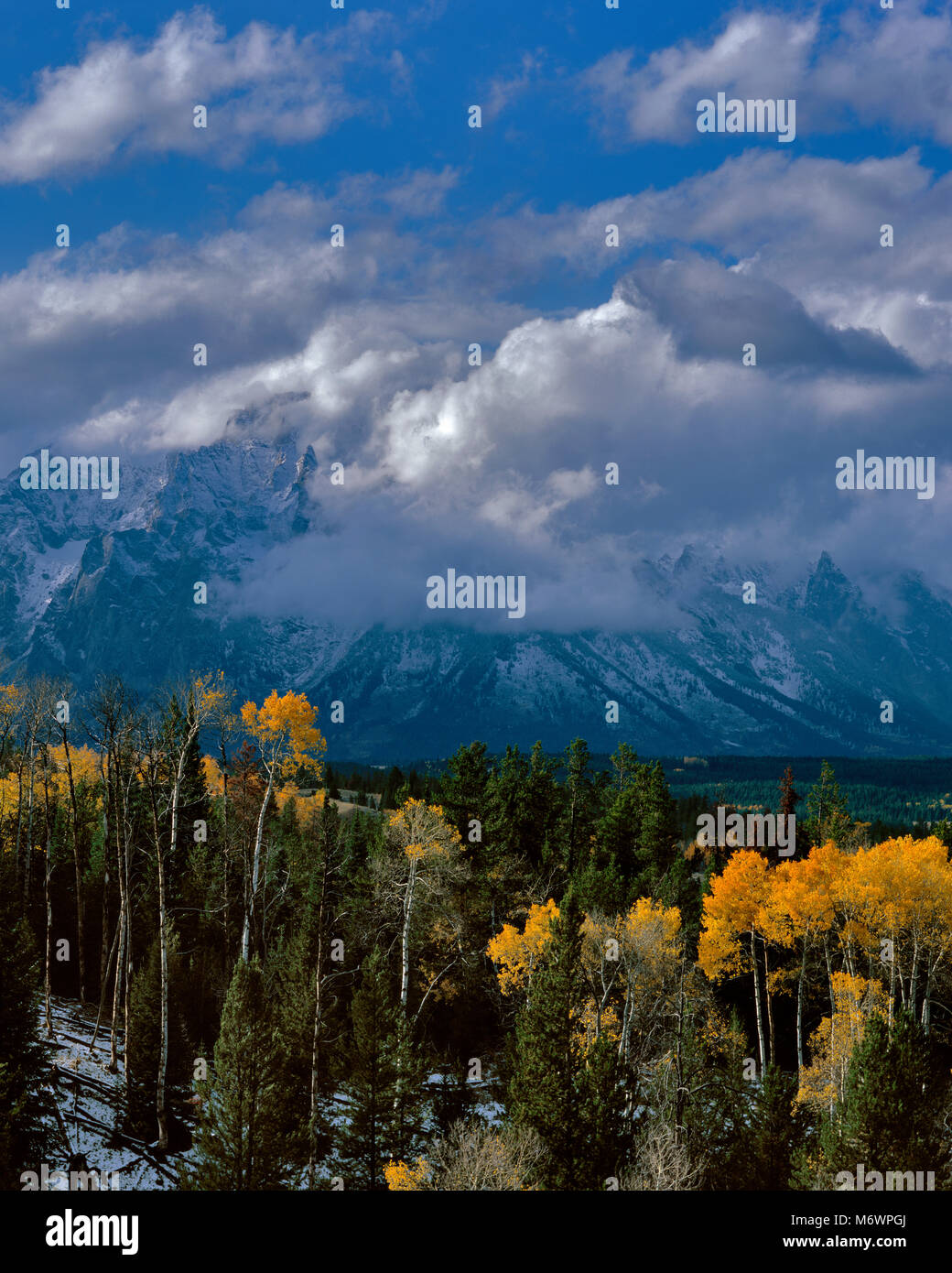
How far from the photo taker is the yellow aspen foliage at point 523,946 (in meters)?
60.9

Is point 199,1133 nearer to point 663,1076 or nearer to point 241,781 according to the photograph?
point 663,1076

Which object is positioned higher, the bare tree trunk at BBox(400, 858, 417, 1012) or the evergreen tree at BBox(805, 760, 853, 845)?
the evergreen tree at BBox(805, 760, 853, 845)

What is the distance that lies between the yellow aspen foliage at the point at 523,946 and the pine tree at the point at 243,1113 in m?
21.2

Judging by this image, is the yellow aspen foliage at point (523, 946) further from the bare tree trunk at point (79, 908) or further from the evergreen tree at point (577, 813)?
the bare tree trunk at point (79, 908)

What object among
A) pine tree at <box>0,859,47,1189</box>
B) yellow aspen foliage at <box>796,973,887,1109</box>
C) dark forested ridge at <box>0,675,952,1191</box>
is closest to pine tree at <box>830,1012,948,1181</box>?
dark forested ridge at <box>0,675,952,1191</box>

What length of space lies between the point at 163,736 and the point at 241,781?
85.8 ft

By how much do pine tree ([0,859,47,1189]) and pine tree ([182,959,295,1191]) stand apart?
267 inches

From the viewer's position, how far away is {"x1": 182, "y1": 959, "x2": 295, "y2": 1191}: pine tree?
38.6 metres

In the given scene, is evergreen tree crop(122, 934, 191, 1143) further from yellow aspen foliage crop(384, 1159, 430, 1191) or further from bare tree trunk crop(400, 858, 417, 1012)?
bare tree trunk crop(400, 858, 417, 1012)

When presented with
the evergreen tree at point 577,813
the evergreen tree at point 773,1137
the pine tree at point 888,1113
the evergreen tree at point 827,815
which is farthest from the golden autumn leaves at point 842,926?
the evergreen tree at point 827,815

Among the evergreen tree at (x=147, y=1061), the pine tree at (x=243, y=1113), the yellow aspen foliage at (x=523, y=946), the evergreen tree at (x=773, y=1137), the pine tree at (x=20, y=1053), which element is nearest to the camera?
the pine tree at (x=243, y=1113)

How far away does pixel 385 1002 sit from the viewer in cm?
5072

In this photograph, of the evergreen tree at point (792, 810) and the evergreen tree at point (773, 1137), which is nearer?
the evergreen tree at point (773, 1137)
